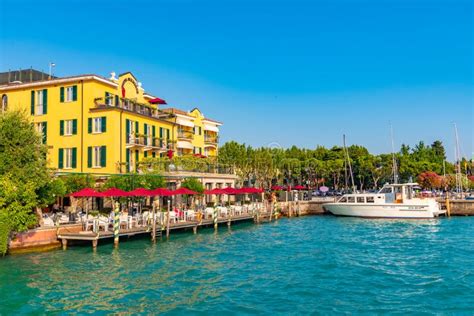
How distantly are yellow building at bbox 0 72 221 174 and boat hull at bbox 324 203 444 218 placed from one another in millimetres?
22739

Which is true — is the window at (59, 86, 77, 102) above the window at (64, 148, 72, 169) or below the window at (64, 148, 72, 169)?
above

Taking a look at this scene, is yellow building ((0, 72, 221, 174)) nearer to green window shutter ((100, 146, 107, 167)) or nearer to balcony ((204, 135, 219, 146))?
green window shutter ((100, 146, 107, 167))

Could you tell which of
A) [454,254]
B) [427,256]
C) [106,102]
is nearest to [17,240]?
[106,102]

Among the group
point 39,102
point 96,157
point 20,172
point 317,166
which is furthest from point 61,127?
point 317,166

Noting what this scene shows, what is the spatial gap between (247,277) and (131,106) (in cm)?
2851

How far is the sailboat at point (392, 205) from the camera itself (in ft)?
150

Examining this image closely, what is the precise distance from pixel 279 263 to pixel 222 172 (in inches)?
1032

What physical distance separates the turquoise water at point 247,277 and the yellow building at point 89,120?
13.7 metres

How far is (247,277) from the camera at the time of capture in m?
19.5

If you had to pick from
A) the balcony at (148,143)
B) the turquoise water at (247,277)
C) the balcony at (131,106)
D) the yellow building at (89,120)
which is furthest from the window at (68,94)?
the turquoise water at (247,277)

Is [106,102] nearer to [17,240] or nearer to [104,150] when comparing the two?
[104,150]

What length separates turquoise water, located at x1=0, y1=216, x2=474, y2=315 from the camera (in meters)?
15.5

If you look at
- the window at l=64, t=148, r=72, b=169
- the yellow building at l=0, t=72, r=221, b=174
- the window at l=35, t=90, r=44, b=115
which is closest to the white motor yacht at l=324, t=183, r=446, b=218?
the yellow building at l=0, t=72, r=221, b=174

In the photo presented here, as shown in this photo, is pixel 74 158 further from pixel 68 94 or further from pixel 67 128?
pixel 68 94
